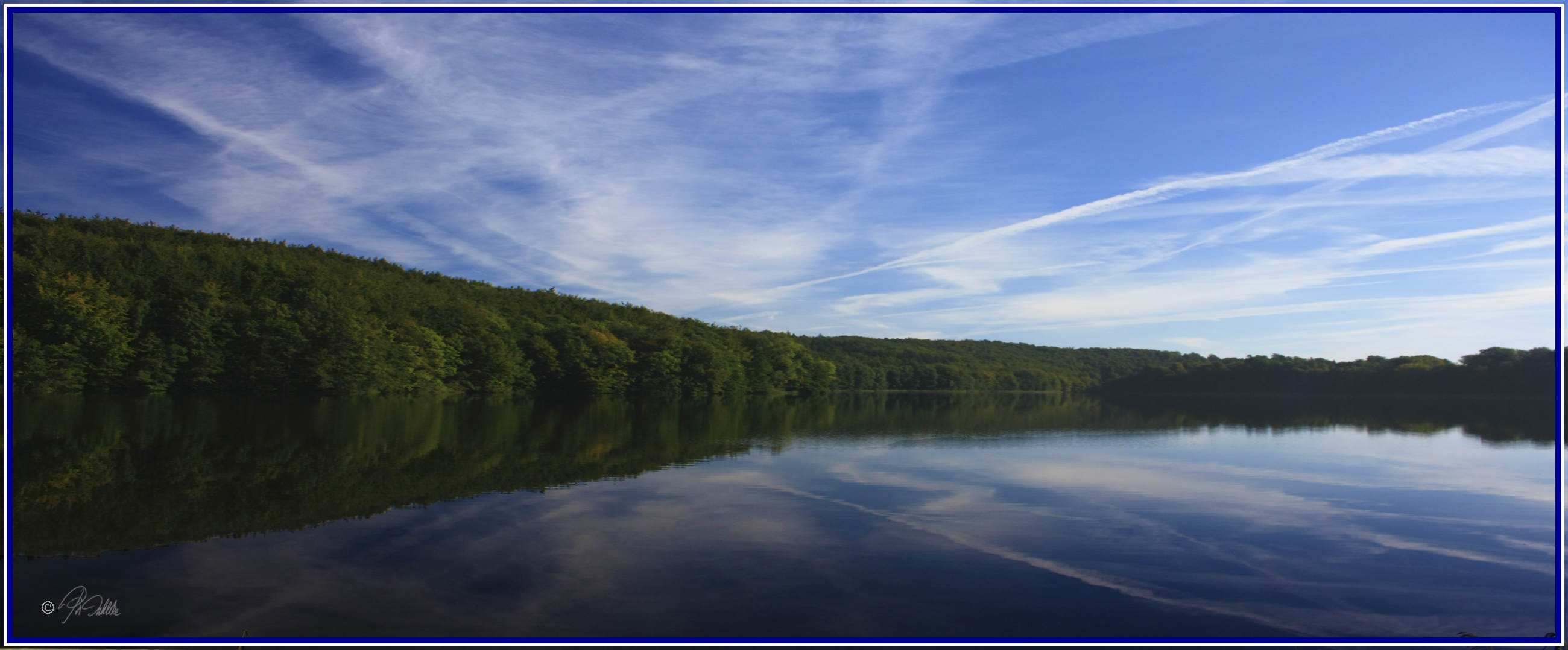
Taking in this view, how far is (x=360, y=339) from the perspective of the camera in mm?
59188

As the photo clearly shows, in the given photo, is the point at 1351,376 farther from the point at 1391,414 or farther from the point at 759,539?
the point at 759,539

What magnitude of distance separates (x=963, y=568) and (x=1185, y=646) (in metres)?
4.36

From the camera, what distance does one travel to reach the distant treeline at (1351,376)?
58.3 m

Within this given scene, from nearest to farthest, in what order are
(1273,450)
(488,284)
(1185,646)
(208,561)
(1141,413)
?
(1185,646), (208,561), (1273,450), (1141,413), (488,284)

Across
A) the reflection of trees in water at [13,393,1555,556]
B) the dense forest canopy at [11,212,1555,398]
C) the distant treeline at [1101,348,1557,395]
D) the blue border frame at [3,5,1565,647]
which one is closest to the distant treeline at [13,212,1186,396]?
the dense forest canopy at [11,212,1555,398]

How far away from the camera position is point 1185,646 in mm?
5234

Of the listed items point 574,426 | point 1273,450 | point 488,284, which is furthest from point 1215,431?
point 488,284

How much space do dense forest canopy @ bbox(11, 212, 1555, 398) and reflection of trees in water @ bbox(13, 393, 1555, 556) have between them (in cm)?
470

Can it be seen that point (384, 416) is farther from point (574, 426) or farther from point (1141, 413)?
point (1141, 413)

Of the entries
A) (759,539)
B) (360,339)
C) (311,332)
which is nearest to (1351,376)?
(360,339)
